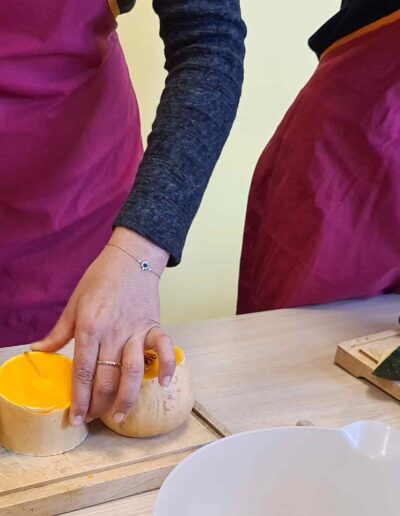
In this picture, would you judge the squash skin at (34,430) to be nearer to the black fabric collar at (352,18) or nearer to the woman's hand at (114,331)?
the woman's hand at (114,331)

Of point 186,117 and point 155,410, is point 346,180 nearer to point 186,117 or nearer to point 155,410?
point 186,117

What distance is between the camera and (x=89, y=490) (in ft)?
1.61

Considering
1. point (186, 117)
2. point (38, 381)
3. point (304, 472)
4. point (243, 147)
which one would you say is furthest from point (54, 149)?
point (243, 147)

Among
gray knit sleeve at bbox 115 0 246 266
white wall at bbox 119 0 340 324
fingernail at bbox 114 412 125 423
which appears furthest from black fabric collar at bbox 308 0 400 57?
white wall at bbox 119 0 340 324

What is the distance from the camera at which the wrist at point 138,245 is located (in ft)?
1.94

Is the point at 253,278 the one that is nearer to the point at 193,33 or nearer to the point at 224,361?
the point at 224,361

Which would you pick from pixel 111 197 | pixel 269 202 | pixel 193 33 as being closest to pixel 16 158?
pixel 111 197

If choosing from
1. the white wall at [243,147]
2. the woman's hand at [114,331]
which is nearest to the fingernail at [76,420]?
the woman's hand at [114,331]

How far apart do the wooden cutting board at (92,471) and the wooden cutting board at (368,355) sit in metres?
0.20

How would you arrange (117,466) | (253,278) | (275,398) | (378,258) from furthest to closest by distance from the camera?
(253,278) < (378,258) < (275,398) < (117,466)

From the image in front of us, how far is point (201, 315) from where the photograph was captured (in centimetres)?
175

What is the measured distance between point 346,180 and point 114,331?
424 millimetres

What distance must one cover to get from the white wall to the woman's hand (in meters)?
1.10

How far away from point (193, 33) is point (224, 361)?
31cm
